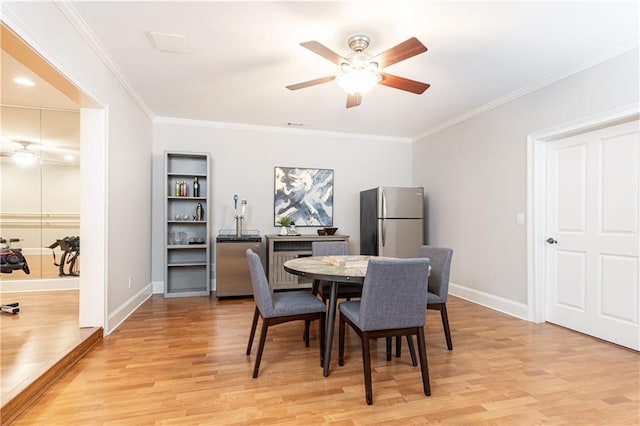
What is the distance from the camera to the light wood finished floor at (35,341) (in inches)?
74.2

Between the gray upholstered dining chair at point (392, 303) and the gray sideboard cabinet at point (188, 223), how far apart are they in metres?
3.12

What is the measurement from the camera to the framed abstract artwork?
5008 millimetres

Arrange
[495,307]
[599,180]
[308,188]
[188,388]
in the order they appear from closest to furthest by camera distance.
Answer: [188,388], [599,180], [495,307], [308,188]

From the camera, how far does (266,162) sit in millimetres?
4961

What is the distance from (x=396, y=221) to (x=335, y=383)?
296cm

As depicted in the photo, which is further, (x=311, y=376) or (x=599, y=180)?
(x=599, y=180)

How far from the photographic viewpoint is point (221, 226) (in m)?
4.76

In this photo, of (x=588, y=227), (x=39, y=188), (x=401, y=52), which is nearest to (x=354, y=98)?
(x=401, y=52)

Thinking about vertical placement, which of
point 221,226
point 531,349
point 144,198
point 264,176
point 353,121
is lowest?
point 531,349

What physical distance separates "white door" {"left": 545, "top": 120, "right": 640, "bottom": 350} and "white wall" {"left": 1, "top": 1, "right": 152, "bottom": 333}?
14.1ft

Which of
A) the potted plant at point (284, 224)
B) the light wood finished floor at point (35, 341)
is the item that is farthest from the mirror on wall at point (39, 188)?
the potted plant at point (284, 224)

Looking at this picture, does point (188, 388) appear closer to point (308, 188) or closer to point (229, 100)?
point (229, 100)

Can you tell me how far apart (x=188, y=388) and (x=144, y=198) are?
2.84 metres

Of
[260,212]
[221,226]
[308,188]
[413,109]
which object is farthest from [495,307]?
[221,226]
